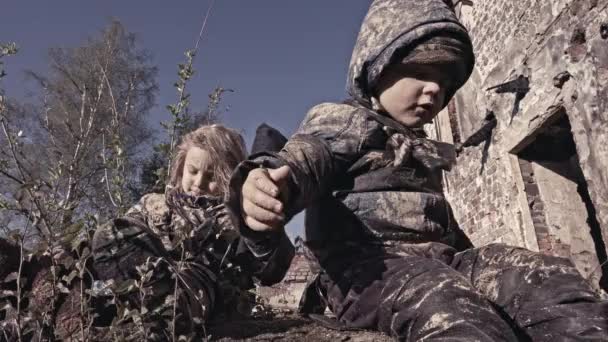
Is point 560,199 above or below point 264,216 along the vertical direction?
below

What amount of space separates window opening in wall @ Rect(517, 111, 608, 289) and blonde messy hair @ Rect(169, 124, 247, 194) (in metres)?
3.86

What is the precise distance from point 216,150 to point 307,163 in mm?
1193

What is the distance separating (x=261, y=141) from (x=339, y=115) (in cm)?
31

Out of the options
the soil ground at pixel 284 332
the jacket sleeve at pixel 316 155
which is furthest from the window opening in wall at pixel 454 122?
the soil ground at pixel 284 332

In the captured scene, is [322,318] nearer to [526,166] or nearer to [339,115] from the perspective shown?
[339,115]

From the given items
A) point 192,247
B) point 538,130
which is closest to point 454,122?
point 538,130

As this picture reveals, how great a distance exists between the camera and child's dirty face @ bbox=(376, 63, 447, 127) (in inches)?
72.3

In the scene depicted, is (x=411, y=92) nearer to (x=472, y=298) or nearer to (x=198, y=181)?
(x=472, y=298)

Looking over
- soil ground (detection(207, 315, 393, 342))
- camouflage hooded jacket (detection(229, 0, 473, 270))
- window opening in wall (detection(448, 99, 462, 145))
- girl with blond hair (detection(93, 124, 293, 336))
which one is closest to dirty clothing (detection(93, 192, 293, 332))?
girl with blond hair (detection(93, 124, 293, 336))

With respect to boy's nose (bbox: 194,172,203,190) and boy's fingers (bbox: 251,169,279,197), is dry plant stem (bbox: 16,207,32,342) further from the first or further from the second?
boy's nose (bbox: 194,172,203,190)

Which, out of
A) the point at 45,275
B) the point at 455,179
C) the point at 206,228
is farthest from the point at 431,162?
the point at 455,179

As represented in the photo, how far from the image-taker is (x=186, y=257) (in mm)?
1529

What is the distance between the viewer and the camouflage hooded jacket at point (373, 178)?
5.41 ft

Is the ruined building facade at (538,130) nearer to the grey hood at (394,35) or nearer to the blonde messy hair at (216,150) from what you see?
the grey hood at (394,35)
